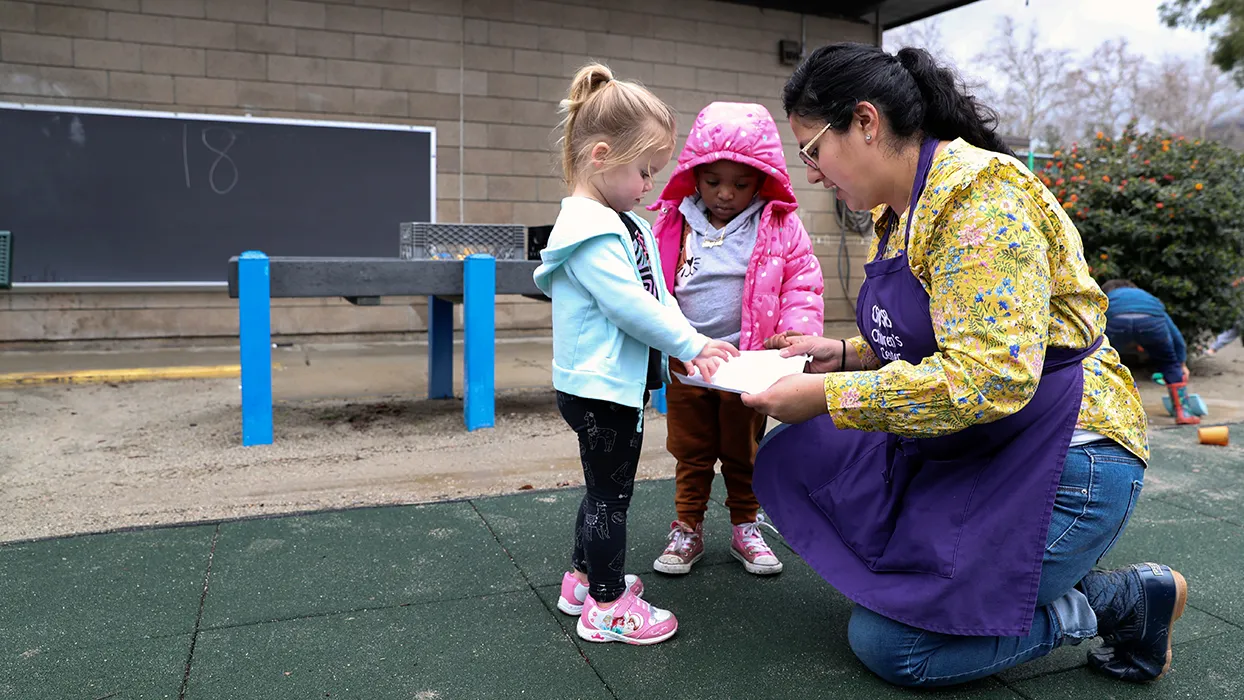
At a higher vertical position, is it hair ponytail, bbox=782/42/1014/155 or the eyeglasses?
hair ponytail, bbox=782/42/1014/155

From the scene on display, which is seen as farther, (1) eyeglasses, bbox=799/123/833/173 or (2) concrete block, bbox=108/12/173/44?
(2) concrete block, bbox=108/12/173/44

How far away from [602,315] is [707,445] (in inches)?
31.3

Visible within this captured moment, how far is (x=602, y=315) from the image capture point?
2.14 metres

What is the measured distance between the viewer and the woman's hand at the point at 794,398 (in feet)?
6.07

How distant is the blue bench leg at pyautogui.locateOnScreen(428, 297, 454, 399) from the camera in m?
5.39

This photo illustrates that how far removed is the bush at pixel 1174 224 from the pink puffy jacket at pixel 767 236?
4.35 metres

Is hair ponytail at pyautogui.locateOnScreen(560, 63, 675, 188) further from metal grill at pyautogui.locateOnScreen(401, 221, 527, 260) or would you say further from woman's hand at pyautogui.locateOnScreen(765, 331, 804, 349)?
metal grill at pyautogui.locateOnScreen(401, 221, 527, 260)

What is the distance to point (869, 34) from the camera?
32.4 ft

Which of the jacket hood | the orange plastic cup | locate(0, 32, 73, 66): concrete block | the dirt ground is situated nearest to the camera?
the jacket hood

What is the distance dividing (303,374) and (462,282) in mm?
2342

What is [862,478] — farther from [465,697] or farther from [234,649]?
[234,649]

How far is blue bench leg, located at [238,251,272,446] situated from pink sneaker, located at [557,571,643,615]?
227 centimetres

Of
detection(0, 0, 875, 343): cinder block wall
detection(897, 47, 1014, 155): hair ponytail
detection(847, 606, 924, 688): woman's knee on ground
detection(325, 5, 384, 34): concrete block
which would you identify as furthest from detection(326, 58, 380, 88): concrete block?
detection(847, 606, 924, 688): woman's knee on ground

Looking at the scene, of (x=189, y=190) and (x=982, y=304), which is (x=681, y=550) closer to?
(x=982, y=304)
